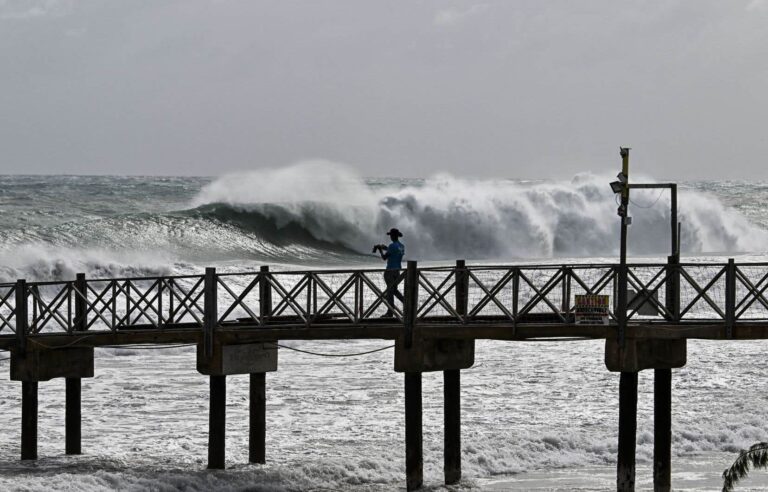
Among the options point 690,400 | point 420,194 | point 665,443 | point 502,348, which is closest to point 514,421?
point 690,400

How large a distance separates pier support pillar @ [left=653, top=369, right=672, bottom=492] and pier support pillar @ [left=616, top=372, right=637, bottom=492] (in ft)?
1.61

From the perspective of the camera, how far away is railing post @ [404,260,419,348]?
74.3 feet

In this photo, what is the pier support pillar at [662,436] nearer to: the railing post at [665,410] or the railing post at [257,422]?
the railing post at [665,410]

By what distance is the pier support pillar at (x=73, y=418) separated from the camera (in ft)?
85.7

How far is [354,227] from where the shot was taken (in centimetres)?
7894

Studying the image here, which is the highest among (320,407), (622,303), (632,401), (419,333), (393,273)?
(393,273)

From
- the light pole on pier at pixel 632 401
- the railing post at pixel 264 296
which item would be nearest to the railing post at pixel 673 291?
the light pole on pier at pixel 632 401

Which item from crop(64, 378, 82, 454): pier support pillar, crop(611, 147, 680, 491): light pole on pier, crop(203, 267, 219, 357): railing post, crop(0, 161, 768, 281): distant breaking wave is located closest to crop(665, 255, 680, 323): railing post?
crop(611, 147, 680, 491): light pole on pier

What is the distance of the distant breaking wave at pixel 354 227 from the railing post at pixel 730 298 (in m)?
39.8

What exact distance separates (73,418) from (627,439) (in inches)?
369

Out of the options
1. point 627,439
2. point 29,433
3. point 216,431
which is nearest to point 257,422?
point 216,431

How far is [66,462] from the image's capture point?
82.5 feet

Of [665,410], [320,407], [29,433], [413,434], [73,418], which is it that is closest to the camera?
[665,410]

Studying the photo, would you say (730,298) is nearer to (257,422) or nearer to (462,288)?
(462,288)
